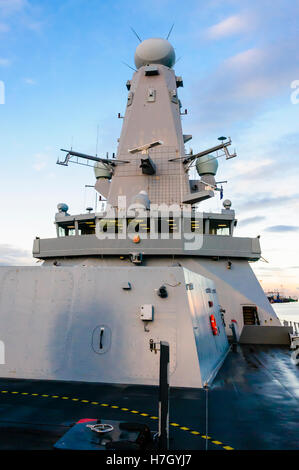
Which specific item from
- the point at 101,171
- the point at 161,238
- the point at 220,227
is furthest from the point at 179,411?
the point at 101,171

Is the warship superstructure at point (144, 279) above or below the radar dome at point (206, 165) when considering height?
below

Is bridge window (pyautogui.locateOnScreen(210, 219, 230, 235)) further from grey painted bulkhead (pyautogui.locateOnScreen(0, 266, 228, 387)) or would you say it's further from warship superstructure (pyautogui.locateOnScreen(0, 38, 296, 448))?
grey painted bulkhead (pyautogui.locateOnScreen(0, 266, 228, 387))

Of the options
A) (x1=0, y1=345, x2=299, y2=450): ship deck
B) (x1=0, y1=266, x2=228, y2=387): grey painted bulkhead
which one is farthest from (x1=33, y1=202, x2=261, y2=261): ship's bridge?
(x1=0, y1=345, x2=299, y2=450): ship deck

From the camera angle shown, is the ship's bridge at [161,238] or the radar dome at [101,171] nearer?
the ship's bridge at [161,238]

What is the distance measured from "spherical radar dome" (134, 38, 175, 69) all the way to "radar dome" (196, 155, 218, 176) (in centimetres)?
666

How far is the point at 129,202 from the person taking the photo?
1881 cm

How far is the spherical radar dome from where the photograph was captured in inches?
861

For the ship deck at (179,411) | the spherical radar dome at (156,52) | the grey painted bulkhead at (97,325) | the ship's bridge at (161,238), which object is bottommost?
the ship deck at (179,411)

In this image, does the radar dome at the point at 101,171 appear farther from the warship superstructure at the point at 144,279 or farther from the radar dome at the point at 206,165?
the radar dome at the point at 206,165

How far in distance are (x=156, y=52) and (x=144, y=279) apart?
1853 centimetres

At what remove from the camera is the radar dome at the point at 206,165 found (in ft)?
68.2

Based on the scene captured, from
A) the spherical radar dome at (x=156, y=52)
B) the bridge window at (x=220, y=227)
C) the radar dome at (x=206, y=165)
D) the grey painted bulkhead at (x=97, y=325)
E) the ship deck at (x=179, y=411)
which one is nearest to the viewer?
the ship deck at (x=179, y=411)

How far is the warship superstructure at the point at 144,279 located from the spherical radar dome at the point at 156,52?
0.06 metres

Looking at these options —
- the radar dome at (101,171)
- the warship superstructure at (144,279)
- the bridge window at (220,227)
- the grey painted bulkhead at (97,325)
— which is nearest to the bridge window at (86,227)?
the warship superstructure at (144,279)
